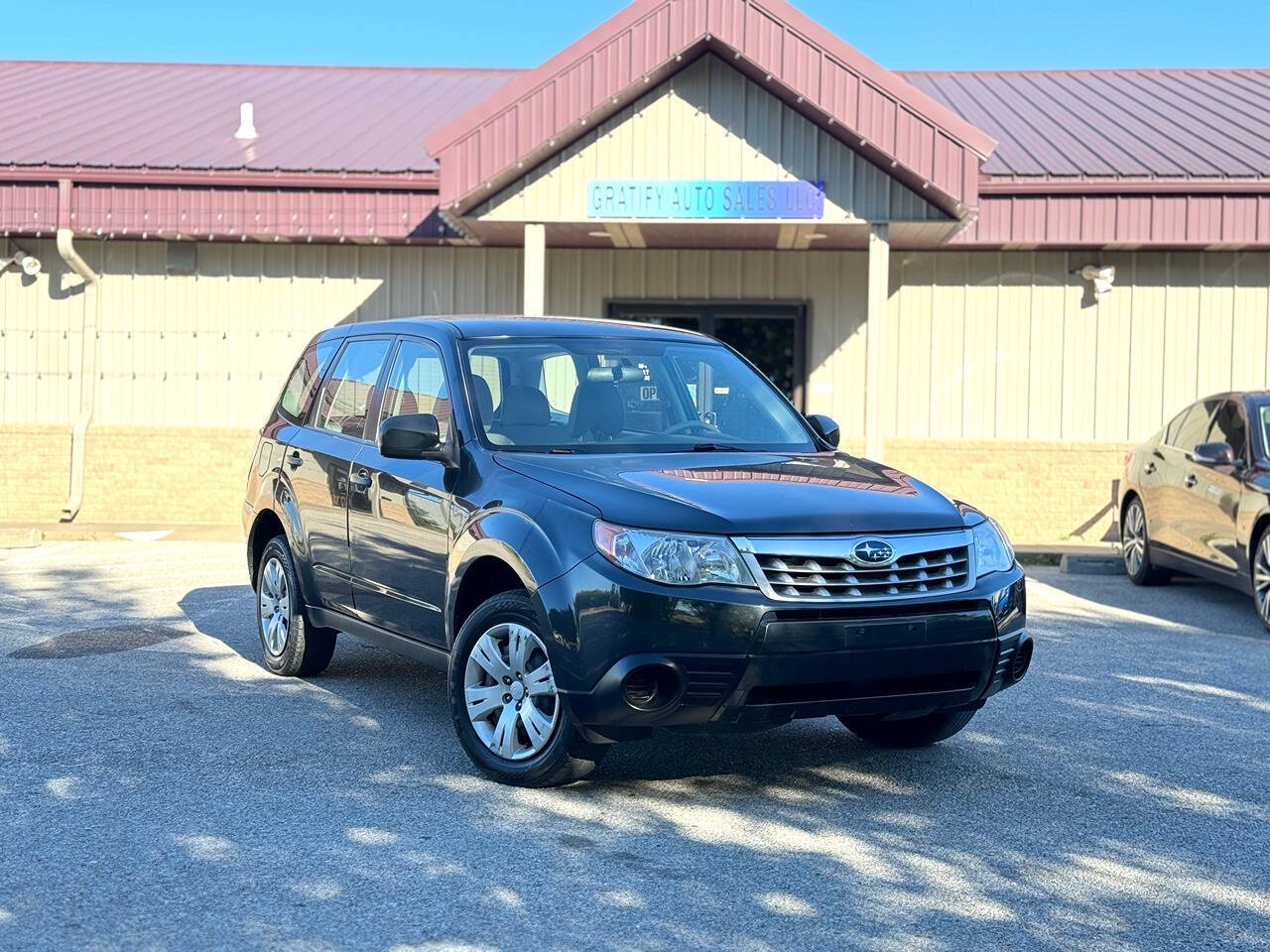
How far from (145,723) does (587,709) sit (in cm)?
254

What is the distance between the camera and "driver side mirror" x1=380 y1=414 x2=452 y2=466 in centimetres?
623

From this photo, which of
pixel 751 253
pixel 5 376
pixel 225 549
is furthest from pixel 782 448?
pixel 5 376

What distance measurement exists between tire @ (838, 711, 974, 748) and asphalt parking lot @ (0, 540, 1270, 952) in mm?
85

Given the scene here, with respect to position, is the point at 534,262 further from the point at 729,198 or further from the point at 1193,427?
the point at 1193,427

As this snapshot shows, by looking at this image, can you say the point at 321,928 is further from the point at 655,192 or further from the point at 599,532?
the point at 655,192

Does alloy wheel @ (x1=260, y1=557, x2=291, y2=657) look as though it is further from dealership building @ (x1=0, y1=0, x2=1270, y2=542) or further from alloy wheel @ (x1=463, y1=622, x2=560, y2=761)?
dealership building @ (x1=0, y1=0, x2=1270, y2=542)

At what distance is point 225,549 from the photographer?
1474 cm

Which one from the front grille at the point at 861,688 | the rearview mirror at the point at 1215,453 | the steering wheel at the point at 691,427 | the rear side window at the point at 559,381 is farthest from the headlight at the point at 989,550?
the rearview mirror at the point at 1215,453

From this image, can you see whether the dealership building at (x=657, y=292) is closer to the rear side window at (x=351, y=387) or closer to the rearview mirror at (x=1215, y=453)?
the rearview mirror at (x=1215, y=453)

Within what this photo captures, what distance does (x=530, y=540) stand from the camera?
568 centimetres

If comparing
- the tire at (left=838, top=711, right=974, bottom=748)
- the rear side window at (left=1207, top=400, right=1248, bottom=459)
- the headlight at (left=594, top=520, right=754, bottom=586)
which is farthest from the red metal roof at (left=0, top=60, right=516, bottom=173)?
the headlight at (left=594, top=520, right=754, bottom=586)

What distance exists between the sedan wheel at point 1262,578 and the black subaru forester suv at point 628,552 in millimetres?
4597

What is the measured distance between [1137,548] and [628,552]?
27.8 ft

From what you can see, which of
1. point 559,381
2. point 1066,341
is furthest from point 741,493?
point 1066,341
